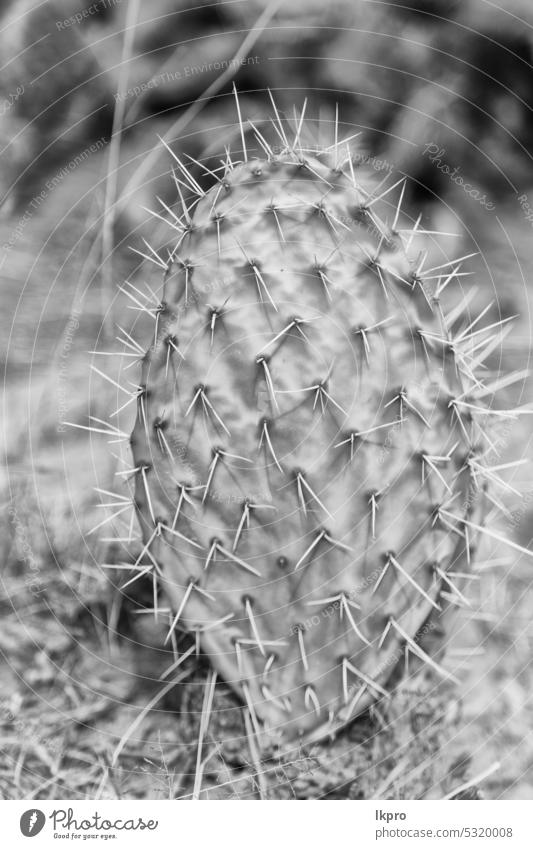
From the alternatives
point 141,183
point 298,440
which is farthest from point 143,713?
point 141,183

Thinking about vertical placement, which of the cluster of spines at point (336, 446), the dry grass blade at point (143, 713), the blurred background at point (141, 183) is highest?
the blurred background at point (141, 183)

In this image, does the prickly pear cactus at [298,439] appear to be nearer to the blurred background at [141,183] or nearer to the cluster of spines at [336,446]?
the cluster of spines at [336,446]

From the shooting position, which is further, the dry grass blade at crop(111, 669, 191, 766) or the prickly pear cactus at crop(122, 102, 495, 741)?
the dry grass blade at crop(111, 669, 191, 766)

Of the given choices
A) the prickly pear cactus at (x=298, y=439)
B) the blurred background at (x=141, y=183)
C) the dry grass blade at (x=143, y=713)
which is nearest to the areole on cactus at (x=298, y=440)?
the prickly pear cactus at (x=298, y=439)

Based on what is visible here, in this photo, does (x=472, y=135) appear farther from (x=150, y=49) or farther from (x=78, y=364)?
(x=78, y=364)

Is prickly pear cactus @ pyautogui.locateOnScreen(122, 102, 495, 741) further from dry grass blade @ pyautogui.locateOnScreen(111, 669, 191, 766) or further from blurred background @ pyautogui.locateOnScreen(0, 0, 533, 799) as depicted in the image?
blurred background @ pyautogui.locateOnScreen(0, 0, 533, 799)

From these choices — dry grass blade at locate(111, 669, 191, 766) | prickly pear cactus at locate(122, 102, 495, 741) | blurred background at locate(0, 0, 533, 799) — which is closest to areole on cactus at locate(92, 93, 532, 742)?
prickly pear cactus at locate(122, 102, 495, 741)

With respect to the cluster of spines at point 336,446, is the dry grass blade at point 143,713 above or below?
below
